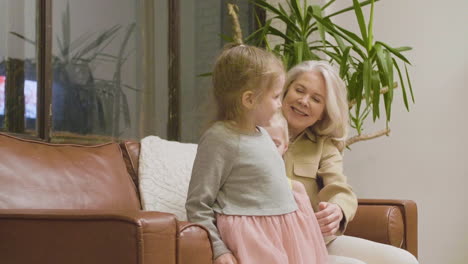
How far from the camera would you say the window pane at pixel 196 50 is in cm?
334

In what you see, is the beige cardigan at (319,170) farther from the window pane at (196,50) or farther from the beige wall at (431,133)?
the beige wall at (431,133)

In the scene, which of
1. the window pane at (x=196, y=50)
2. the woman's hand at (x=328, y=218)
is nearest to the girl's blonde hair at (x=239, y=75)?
the woman's hand at (x=328, y=218)

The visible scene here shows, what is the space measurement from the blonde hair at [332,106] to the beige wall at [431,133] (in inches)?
56.7

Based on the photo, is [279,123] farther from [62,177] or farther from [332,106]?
[62,177]

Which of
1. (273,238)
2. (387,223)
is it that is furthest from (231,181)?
(387,223)

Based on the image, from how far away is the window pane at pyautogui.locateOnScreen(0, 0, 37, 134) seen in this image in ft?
7.41

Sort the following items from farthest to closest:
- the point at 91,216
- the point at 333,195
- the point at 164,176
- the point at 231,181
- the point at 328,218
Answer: the point at 164,176, the point at 333,195, the point at 328,218, the point at 231,181, the point at 91,216

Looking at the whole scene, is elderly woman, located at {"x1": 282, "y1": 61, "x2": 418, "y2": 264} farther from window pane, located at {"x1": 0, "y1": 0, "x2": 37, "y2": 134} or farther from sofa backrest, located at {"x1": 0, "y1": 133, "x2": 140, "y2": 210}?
window pane, located at {"x1": 0, "y1": 0, "x2": 37, "y2": 134}

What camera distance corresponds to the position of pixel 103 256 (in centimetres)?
129

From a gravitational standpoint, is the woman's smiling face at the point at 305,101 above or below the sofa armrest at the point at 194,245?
above

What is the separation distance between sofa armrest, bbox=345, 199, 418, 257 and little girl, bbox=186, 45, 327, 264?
0.56m

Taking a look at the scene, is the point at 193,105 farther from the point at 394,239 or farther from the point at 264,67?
the point at 264,67

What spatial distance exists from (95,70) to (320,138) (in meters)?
1.11

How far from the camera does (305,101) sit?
6.89 feet
